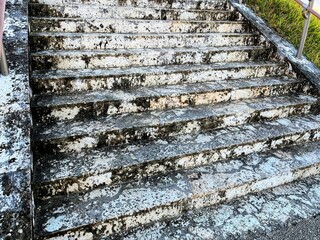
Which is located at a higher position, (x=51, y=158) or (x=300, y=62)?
(x=300, y=62)

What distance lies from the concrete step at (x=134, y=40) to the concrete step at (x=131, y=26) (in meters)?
A: 0.15

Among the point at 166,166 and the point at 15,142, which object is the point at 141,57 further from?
the point at 15,142

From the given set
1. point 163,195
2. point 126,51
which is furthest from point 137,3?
point 163,195

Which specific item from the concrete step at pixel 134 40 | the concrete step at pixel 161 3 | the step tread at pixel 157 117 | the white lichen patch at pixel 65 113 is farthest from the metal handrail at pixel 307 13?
the white lichen patch at pixel 65 113

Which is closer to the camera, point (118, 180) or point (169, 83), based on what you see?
point (118, 180)

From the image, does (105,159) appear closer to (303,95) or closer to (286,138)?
(286,138)

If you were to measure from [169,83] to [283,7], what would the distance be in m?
2.87

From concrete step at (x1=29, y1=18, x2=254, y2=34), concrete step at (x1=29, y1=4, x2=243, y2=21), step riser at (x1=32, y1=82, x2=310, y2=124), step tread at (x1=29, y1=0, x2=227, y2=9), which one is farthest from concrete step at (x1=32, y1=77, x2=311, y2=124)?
step tread at (x1=29, y1=0, x2=227, y2=9)

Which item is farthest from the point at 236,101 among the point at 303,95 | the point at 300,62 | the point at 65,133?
the point at 65,133

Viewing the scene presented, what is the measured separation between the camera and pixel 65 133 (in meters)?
2.15

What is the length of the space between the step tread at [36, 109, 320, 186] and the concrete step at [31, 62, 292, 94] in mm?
675

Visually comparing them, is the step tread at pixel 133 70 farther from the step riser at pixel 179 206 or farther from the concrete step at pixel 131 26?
the step riser at pixel 179 206

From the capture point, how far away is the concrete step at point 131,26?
2.96 meters

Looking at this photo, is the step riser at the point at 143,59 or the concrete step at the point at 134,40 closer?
the step riser at the point at 143,59
